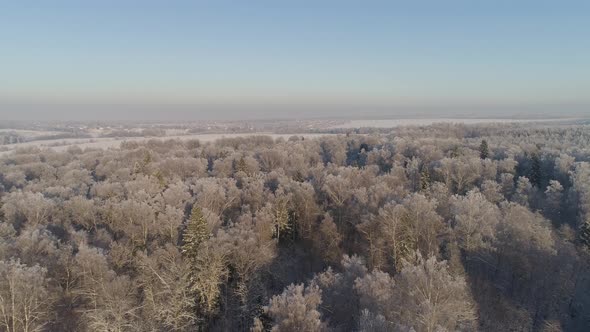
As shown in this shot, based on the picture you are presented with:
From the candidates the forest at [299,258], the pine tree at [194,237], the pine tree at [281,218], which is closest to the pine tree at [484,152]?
the forest at [299,258]

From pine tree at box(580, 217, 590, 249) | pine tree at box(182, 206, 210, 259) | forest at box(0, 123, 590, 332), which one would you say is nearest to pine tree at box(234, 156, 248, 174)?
forest at box(0, 123, 590, 332)

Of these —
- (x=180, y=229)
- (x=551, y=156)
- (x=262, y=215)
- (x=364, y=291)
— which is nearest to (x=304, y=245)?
(x=262, y=215)

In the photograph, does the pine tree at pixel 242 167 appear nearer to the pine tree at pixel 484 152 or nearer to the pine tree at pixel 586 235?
the pine tree at pixel 484 152

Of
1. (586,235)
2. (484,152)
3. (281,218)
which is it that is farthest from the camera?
(484,152)

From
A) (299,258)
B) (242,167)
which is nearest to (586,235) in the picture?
(299,258)

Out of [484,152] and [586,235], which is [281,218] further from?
[484,152]

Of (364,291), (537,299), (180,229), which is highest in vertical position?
(364,291)

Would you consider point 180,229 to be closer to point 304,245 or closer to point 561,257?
point 304,245

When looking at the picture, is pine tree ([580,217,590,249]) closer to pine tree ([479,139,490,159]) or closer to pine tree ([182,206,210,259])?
pine tree ([182,206,210,259])
